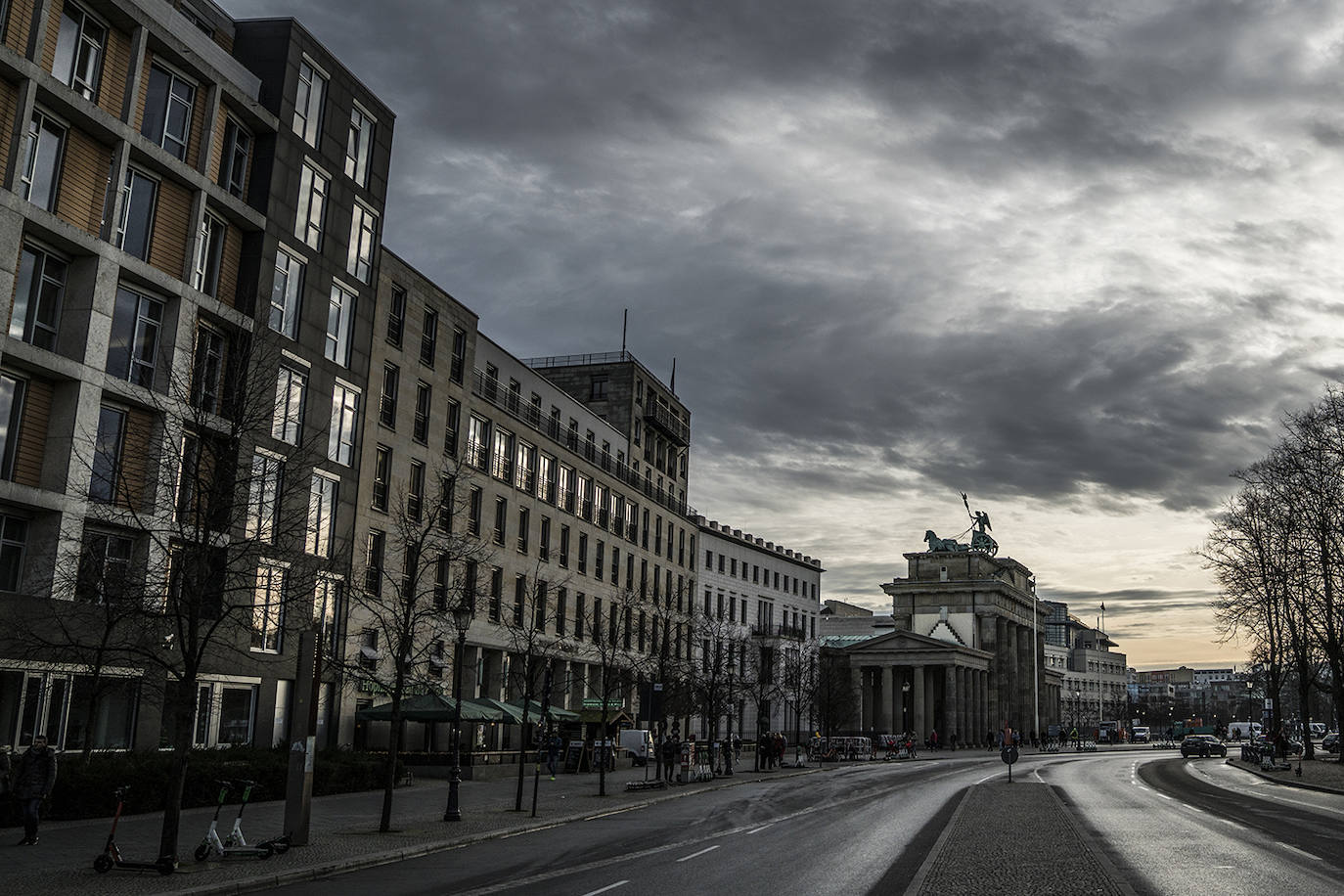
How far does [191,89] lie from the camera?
117 ft

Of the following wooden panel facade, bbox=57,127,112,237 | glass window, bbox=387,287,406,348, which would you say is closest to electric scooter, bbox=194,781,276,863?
wooden panel facade, bbox=57,127,112,237

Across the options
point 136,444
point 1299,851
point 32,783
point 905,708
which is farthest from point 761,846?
point 905,708

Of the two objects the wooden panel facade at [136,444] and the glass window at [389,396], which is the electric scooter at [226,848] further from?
the glass window at [389,396]

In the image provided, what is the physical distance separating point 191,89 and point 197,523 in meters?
21.8

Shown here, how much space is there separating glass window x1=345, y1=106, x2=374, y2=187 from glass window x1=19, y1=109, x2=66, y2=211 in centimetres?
1393

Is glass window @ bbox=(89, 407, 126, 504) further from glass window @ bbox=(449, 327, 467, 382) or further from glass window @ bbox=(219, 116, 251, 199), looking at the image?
glass window @ bbox=(449, 327, 467, 382)

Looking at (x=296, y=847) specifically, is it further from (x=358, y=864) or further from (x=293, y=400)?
(x=293, y=400)

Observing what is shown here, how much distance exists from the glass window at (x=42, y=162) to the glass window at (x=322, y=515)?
12963mm

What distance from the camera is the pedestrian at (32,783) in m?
19.6

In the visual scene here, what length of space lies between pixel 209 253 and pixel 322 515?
33.1 ft

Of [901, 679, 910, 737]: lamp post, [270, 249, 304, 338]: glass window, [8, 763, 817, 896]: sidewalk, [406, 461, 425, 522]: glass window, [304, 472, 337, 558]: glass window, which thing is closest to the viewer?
[8, 763, 817, 896]: sidewalk

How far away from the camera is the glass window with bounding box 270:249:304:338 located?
38781mm

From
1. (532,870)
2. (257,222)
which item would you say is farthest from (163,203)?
(532,870)

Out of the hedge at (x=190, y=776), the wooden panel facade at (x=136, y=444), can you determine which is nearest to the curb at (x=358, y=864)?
the hedge at (x=190, y=776)
